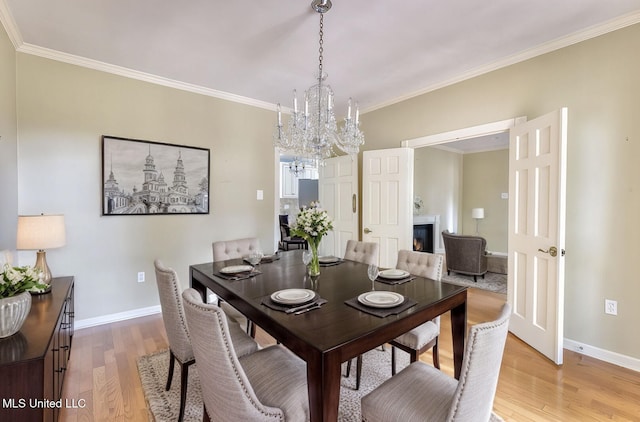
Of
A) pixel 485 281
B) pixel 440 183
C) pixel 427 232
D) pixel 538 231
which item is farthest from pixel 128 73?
pixel 440 183

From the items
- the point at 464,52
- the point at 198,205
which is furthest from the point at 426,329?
the point at 198,205

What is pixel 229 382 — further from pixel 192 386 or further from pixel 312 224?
pixel 192 386

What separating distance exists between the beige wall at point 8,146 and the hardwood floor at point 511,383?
1.14 m

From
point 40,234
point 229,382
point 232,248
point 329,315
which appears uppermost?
point 40,234

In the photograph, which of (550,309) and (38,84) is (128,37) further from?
(550,309)

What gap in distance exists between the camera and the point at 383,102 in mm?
4043

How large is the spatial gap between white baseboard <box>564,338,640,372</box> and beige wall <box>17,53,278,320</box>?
3704mm

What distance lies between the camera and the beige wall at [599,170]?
2.25 meters

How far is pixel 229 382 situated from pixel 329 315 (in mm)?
506

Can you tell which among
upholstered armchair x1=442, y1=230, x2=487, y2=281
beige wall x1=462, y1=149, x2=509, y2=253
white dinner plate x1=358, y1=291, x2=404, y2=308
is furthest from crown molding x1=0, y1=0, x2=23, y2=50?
beige wall x1=462, y1=149, x2=509, y2=253

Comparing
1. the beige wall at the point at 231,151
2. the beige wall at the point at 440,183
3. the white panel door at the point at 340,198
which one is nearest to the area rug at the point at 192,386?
the beige wall at the point at 231,151

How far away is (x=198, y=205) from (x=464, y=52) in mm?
3321

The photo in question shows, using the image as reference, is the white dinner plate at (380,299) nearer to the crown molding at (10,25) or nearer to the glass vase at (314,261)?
the glass vase at (314,261)

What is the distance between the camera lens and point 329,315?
1372 millimetres
